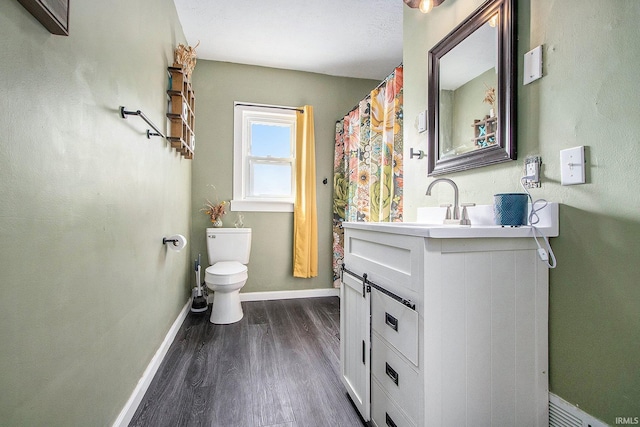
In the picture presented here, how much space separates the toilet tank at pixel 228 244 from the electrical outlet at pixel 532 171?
7.53 ft

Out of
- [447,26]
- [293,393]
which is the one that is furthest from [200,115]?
[293,393]

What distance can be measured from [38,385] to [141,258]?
800mm

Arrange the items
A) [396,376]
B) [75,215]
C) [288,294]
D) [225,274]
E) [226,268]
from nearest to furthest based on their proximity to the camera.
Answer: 1. [75,215]
2. [396,376]
3. [225,274]
4. [226,268]
5. [288,294]

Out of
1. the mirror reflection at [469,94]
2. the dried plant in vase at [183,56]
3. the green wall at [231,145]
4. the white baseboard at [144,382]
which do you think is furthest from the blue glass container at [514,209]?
the green wall at [231,145]

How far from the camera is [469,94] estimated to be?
4.69ft

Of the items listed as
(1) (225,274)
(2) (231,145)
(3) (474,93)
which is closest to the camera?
(3) (474,93)

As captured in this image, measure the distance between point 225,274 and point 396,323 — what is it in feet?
5.46

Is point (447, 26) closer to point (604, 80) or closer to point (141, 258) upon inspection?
point (604, 80)

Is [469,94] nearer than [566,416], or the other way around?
[566,416]

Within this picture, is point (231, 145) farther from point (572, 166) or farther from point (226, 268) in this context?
point (572, 166)

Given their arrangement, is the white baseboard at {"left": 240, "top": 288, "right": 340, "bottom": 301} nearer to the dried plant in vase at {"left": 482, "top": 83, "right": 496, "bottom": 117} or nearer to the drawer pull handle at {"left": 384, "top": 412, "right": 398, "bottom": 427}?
the drawer pull handle at {"left": 384, "top": 412, "right": 398, "bottom": 427}

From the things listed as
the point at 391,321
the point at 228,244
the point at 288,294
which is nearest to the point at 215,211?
the point at 228,244

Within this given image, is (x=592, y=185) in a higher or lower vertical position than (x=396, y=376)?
higher

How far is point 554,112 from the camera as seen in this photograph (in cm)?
104
